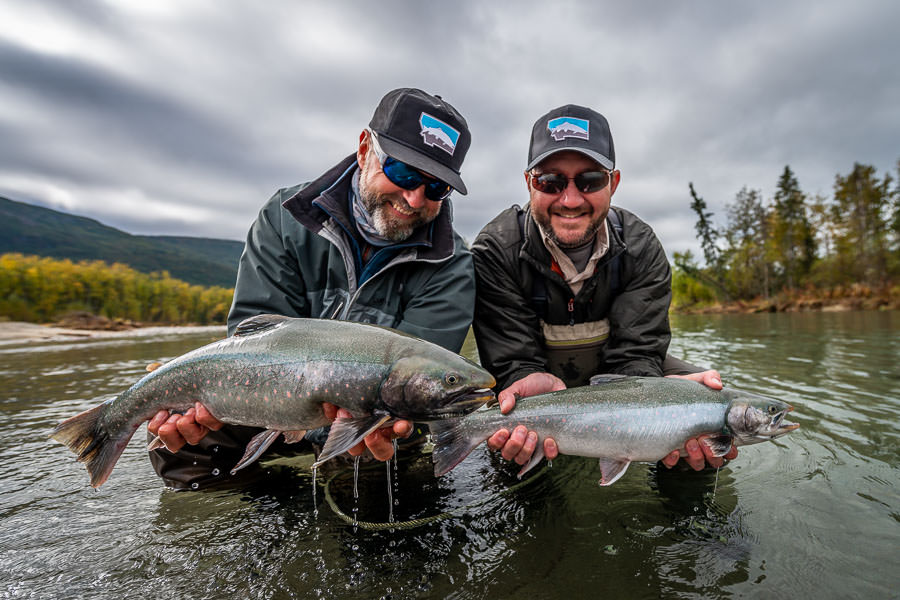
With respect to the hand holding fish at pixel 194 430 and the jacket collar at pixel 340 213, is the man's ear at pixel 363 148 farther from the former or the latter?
the hand holding fish at pixel 194 430

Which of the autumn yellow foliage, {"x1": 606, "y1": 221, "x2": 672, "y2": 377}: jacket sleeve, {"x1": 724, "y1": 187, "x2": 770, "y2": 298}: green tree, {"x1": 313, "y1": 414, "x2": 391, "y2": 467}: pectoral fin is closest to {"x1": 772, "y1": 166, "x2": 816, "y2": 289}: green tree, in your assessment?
{"x1": 724, "y1": 187, "x2": 770, "y2": 298}: green tree

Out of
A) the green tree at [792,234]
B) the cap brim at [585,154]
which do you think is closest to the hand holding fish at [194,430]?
the cap brim at [585,154]

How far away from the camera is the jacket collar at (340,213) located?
10.7ft

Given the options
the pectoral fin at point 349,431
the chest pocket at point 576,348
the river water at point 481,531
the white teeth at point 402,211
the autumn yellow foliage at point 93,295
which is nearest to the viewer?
the pectoral fin at point 349,431

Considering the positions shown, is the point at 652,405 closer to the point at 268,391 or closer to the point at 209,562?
the point at 268,391

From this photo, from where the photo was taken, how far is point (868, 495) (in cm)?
323

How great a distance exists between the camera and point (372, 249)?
346 cm

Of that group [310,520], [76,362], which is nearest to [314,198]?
[310,520]

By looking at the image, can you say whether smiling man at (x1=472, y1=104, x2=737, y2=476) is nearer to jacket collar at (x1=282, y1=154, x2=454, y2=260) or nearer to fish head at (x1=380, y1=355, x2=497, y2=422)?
jacket collar at (x1=282, y1=154, x2=454, y2=260)

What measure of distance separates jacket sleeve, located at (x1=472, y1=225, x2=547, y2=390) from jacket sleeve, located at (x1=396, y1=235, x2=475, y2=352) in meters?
0.40

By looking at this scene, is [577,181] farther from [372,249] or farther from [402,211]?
[372,249]

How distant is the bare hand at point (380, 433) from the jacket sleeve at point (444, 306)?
2.63 feet

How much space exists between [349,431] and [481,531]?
50.4 inches

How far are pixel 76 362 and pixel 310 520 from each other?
48.9 feet
